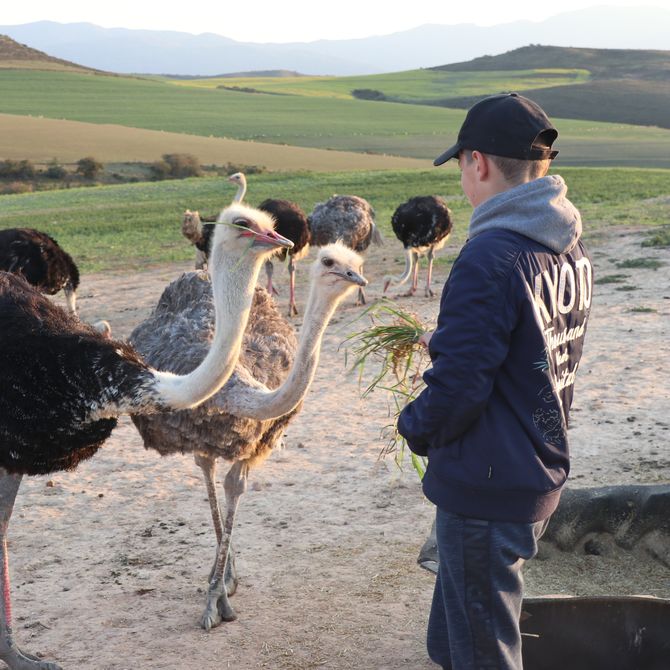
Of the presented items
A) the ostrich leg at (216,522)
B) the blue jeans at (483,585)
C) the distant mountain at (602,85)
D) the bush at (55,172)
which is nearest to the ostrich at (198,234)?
the ostrich leg at (216,522)

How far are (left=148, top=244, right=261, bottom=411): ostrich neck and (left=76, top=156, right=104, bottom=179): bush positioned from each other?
32410 mm

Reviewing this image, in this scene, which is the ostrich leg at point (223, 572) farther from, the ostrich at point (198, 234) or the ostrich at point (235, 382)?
the ostrich at point (198, 234)

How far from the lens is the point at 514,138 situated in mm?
2721

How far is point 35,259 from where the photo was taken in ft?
33.2

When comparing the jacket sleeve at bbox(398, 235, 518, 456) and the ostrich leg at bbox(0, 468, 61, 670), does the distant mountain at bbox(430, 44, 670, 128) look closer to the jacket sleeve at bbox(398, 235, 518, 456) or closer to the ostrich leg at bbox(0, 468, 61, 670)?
the ostrich leg at bbox(0, 468, 61, 670)

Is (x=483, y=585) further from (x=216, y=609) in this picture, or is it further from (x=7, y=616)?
(x=7, y=616)

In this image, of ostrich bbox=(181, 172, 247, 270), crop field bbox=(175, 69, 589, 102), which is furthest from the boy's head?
crop field bbox=(175, 69, 589, 102)

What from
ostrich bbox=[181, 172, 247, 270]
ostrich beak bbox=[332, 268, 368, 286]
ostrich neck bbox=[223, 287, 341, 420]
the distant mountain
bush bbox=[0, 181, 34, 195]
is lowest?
bush bbox=[0, 181, 34, 195]

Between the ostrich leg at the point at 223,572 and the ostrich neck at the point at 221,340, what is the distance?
983mm

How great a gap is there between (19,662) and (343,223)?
8.83 m

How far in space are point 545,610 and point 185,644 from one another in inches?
63.5

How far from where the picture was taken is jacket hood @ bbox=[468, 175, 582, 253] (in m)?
2.72

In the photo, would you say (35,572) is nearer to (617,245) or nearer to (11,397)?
(11,397)

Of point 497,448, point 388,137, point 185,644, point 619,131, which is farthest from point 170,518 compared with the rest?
point 619,131
